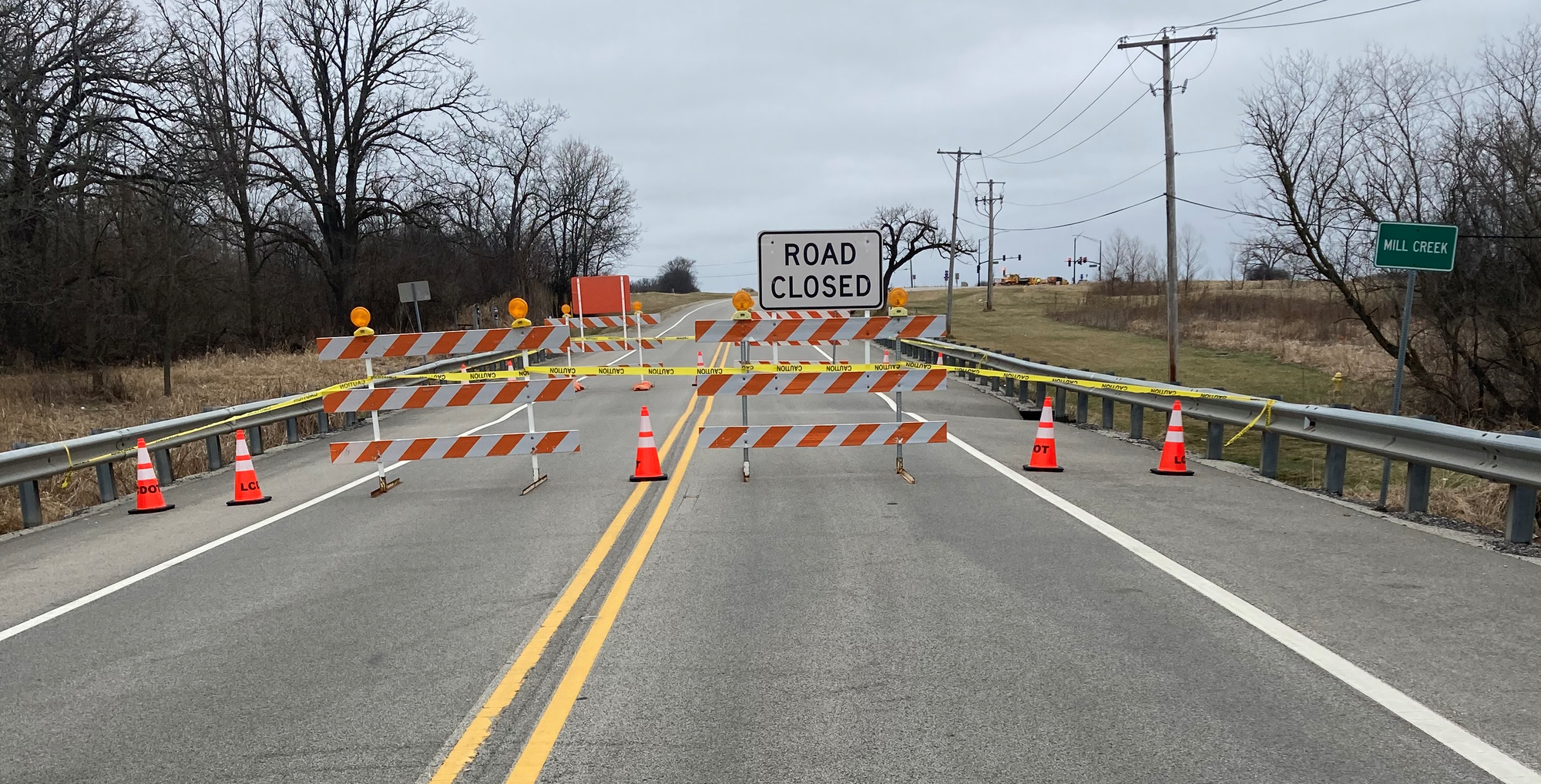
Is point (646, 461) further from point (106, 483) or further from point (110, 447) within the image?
point (106, 483)

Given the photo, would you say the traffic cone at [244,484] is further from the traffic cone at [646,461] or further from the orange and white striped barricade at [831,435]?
the orange and white striped barricade at [831,435]

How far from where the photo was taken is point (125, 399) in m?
22.5

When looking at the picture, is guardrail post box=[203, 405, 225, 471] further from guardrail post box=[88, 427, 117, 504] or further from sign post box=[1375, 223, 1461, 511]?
sign post box=[1375, 223, 1461, 511]

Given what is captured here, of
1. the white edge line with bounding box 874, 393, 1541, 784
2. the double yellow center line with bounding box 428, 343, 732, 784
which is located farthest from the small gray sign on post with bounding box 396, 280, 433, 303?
the white edge line with bounding box 874, 393, 1541, 784

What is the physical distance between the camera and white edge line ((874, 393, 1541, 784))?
381cm

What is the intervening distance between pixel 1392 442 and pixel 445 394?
8916mm

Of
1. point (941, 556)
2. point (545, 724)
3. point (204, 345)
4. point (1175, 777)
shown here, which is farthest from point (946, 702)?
point (204, 345)

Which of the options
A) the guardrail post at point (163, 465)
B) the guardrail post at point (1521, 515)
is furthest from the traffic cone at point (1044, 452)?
the guardrail post at point (163, 465)

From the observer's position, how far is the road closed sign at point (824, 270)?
1167cm

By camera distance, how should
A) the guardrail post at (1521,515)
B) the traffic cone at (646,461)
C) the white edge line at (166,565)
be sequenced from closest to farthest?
1. the white edge line at (166,565)
2. the guardrail post at (1521,515)
3. the traffic cone at (646,461)

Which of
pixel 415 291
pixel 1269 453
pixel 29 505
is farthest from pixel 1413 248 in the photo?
pixel 415 291

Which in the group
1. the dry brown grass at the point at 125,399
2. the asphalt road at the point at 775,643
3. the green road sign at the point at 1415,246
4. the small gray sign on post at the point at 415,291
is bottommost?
the dry brown grass at the point at 125,399

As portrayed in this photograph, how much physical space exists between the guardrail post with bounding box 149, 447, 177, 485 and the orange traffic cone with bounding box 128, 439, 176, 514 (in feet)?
5.79

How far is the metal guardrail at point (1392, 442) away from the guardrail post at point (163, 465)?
11.9 meters
